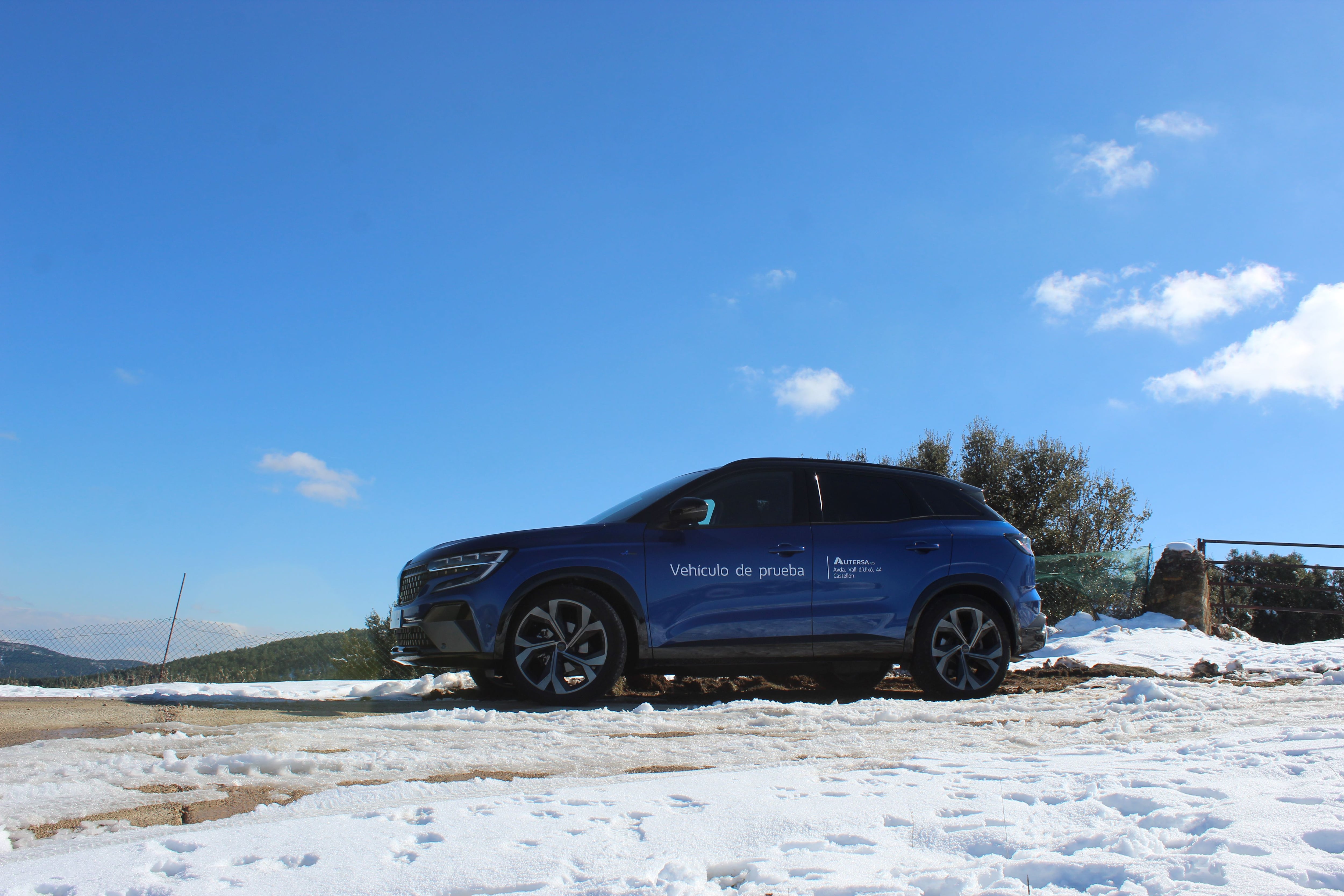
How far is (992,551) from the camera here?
6.43 meters

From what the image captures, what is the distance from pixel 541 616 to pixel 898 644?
2471 mm

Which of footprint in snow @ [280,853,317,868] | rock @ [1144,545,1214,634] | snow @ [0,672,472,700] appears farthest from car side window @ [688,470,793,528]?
rock @ [1144,545,1214,634]

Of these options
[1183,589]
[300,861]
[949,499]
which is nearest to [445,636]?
[300,861]

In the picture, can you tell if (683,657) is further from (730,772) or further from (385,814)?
(385,814)

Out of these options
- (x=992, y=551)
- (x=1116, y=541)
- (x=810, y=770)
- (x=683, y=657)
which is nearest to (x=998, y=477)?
(x=1116, y=541)

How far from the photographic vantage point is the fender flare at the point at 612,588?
18.2ft

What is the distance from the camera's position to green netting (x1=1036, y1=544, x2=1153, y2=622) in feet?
50.6

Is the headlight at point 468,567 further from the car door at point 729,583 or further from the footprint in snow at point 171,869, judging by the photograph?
the footprint in snow at point 171,869

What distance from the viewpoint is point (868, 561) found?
6.07 m

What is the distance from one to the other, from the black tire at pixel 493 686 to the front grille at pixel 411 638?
0.46 m

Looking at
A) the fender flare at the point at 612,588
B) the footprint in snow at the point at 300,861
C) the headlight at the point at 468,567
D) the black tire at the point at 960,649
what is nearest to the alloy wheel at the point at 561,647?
the fender flare at the point at 612,588

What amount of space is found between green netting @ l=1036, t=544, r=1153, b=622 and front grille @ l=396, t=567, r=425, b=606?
496 inches

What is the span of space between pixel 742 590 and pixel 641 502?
99cm

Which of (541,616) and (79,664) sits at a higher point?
(541,616)
